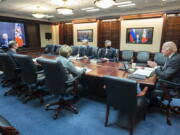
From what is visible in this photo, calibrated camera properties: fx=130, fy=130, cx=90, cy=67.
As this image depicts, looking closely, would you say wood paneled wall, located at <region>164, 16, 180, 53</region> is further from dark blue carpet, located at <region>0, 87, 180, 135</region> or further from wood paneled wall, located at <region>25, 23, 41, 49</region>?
wood paneled wall, located at <region>25, 23, 41, 49</region>

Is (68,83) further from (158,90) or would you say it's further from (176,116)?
(176,116)

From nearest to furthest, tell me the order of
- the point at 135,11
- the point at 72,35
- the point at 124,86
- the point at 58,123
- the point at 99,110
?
1. the point at 124,86
2. the point at 58,123
3. the point at 99,110
4. the point at 135,11
5. the point at 72,35

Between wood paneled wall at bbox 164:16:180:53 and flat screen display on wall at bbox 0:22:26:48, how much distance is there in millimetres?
7376

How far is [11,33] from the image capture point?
715 centimetres

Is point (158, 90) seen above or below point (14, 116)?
above

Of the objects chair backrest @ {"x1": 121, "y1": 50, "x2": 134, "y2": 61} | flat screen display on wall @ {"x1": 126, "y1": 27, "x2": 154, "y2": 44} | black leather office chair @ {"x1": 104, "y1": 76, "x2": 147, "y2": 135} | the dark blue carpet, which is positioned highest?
flat screen display on wall @ {"x1": 126, "y1": 27, "x2": 154, "y2": 44}

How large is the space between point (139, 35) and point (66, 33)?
14.9 feet

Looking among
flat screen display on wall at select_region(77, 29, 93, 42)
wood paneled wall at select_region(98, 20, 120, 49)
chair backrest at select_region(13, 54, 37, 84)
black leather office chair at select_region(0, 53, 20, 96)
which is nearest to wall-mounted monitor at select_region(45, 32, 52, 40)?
flat screen display on wall at select_region(77, 29, 93, 42)

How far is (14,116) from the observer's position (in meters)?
2.30

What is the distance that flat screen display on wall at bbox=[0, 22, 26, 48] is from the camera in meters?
6.78

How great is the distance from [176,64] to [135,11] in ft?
14.7

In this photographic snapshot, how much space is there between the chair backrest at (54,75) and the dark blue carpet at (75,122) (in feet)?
1.66

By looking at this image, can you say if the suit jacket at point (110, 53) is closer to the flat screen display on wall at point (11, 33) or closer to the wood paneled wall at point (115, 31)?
the wood paneled wall at point (115, 31)

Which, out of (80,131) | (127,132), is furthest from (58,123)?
(127,132)
